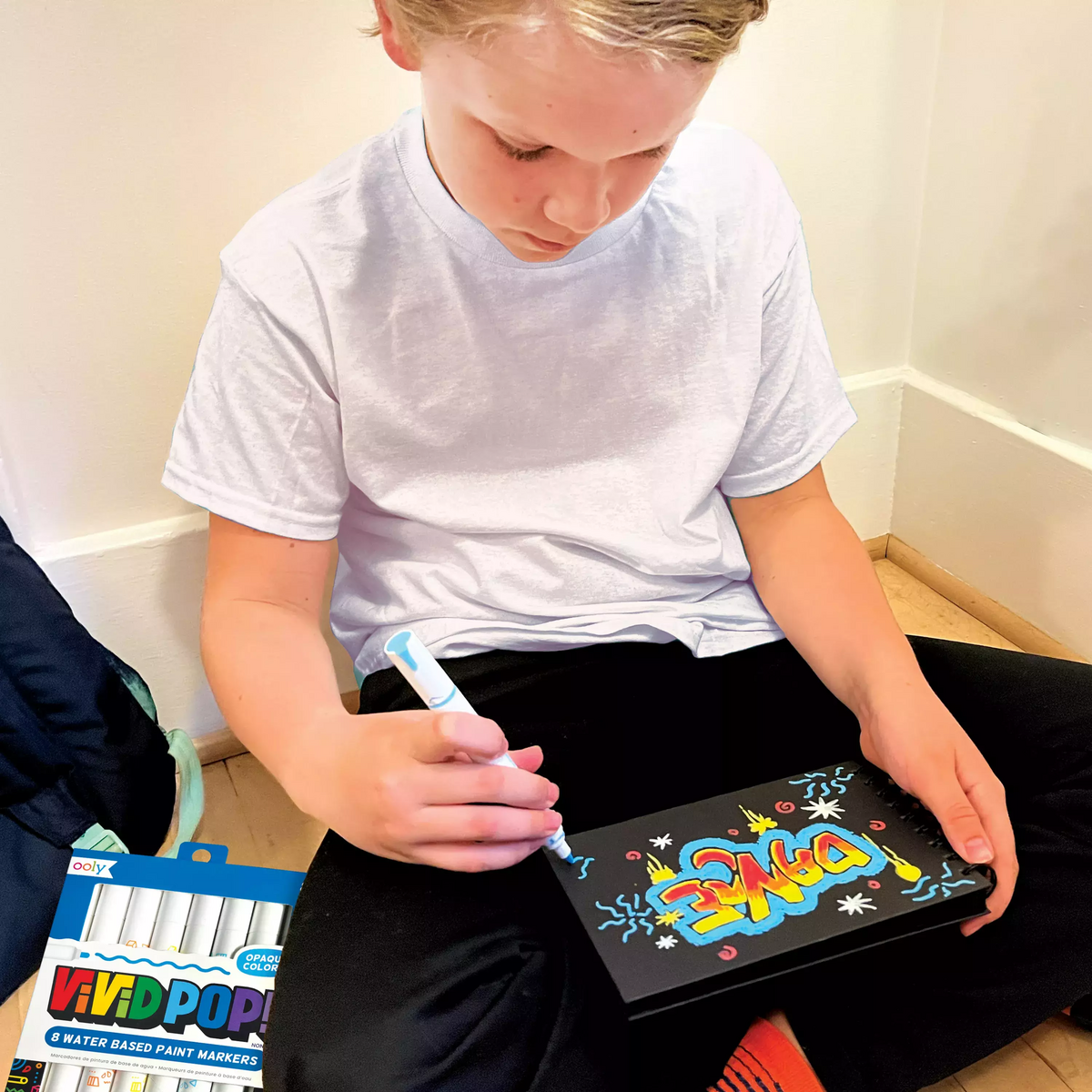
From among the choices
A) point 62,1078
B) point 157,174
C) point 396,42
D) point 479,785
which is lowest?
point 62,1078

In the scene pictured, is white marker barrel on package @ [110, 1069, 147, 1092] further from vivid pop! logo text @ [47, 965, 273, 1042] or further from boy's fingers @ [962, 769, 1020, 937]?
boy's fingers @ [962, 769, 1020, 937]

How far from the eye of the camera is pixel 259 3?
0.89 metres

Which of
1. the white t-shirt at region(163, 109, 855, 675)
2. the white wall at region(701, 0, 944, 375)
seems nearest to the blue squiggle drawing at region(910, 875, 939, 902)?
the white t-shirt at region(163, 109, 855, 675)

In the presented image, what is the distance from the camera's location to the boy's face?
0.50 m

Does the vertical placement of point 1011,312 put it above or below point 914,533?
above

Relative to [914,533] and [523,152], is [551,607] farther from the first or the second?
[914,533]

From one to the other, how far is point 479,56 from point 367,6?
1.61 feet

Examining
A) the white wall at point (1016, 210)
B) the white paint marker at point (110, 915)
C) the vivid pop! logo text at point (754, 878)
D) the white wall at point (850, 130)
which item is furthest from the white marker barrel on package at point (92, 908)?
the white wall at point (1016, 210)

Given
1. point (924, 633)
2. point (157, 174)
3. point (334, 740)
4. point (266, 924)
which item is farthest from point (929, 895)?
point (157, 174)

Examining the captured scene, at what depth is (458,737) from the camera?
55 cm

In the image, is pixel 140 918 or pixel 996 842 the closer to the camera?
pixel 996 842

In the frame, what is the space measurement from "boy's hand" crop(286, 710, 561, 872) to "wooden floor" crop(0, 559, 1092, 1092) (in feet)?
0.95

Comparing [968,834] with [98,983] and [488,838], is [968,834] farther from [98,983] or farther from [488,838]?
[98,983]

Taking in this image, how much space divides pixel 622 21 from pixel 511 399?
320mm
